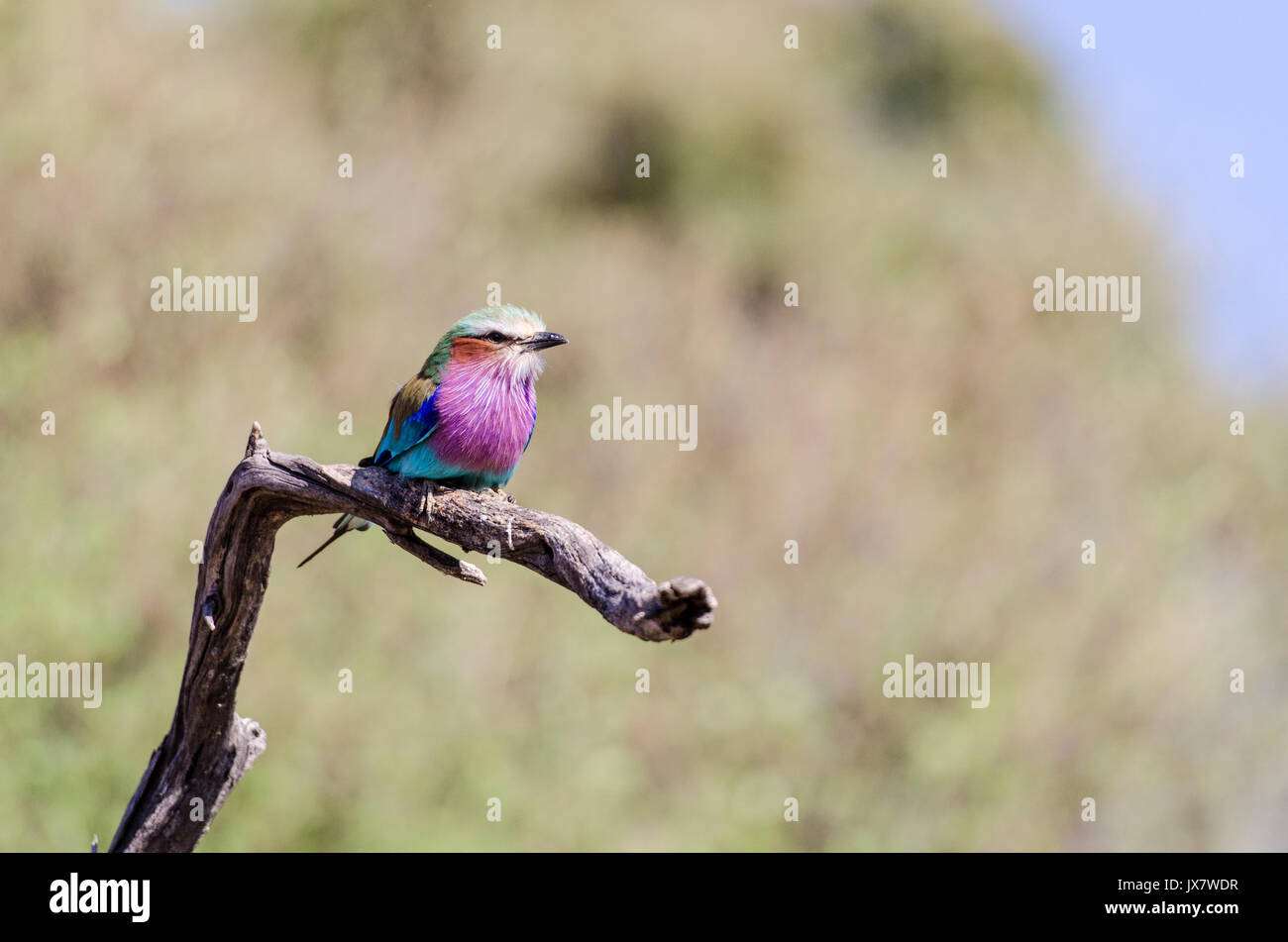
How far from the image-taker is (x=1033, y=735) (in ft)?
30.2

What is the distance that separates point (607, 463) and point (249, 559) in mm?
7097

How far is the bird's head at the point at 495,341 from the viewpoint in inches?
137

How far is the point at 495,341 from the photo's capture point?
348 cm

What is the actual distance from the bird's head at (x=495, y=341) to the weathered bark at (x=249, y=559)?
466 mm

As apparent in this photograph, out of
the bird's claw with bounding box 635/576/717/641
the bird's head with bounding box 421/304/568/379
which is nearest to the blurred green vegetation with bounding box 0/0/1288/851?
the bird's head with bounding box 421/304/568/379

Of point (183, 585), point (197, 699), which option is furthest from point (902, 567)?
point (197, 699)
